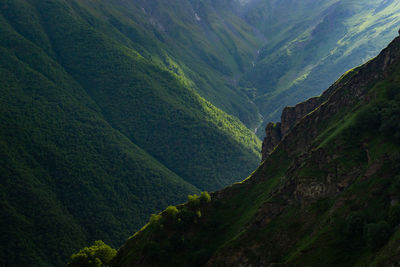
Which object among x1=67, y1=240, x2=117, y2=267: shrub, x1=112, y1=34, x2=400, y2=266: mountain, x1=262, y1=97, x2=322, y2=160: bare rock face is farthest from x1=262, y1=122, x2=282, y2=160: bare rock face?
x1=67, y1=240, x2=117, y2=267: shrub

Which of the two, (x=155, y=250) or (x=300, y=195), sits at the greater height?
(x=155, y=250)

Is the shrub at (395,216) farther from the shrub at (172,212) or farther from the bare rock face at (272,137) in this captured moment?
the bare rock face at (272,137)

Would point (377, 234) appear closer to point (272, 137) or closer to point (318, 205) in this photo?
point (318, 205)

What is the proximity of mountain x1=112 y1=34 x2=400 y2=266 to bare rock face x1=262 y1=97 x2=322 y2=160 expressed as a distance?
23.6 m

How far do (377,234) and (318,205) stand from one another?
72.5 feet

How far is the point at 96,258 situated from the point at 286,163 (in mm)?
68189

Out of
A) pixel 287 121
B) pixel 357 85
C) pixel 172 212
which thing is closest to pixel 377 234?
pixel 357 85

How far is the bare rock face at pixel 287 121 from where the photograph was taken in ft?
499

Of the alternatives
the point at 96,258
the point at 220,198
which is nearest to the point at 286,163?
the point at 220,198

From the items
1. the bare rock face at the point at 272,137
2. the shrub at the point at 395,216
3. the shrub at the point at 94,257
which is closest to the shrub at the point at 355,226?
the shrub at the point at 395,216

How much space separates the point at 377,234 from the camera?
63.1m

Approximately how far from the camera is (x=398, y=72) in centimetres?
9438

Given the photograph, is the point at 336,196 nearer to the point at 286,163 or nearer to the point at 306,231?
the point at 306,231

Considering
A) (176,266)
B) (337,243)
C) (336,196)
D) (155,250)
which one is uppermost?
(155,250)
